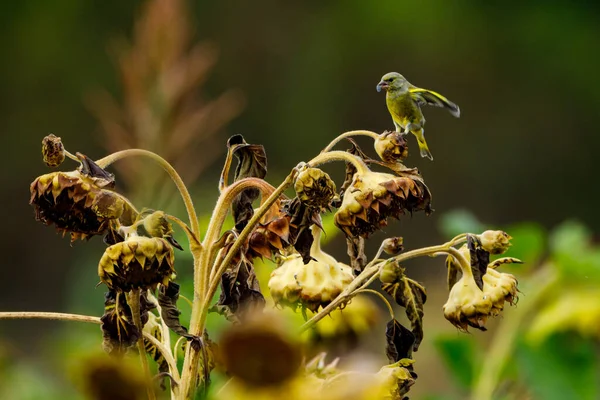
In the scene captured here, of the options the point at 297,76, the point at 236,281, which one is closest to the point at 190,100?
the point at 236,281

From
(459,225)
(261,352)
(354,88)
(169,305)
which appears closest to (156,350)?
(169,305)

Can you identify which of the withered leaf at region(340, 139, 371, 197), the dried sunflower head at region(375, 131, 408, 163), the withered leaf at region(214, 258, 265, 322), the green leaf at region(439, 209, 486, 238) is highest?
the dried sunflower head at region(375, 131, 408, 163)

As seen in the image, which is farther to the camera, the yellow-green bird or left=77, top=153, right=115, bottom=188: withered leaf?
the yellow-green bird

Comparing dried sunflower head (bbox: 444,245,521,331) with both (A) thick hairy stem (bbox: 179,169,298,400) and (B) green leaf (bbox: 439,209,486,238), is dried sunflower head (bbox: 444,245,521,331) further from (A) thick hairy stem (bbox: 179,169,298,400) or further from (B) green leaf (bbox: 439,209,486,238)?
(B) green leaf (bbox: 439,209,486,238)

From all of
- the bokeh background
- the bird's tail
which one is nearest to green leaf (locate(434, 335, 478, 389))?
the bird's tail

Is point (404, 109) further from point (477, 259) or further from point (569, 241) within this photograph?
point (569, 241)

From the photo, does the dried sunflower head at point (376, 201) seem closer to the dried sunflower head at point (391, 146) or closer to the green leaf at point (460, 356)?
the dried sunflower head at point (391, 146)

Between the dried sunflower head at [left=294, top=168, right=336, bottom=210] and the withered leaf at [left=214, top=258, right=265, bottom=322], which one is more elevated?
the dried sunflower head at [left=294, top=168, right=336, bottom=210]

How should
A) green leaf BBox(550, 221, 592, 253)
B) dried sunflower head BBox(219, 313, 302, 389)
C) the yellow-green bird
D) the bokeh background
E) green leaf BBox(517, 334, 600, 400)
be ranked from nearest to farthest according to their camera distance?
dried sunflower head BBox(219, 313, 302, 389) < the yellow-green bird < green leaf BBox(517, 334, 600, 400) < green leaf BBox(550, 221, 592, 253) < the bokeh background

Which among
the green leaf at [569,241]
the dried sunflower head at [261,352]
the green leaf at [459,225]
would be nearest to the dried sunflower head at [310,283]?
the dried sunflower head at [261,352]
